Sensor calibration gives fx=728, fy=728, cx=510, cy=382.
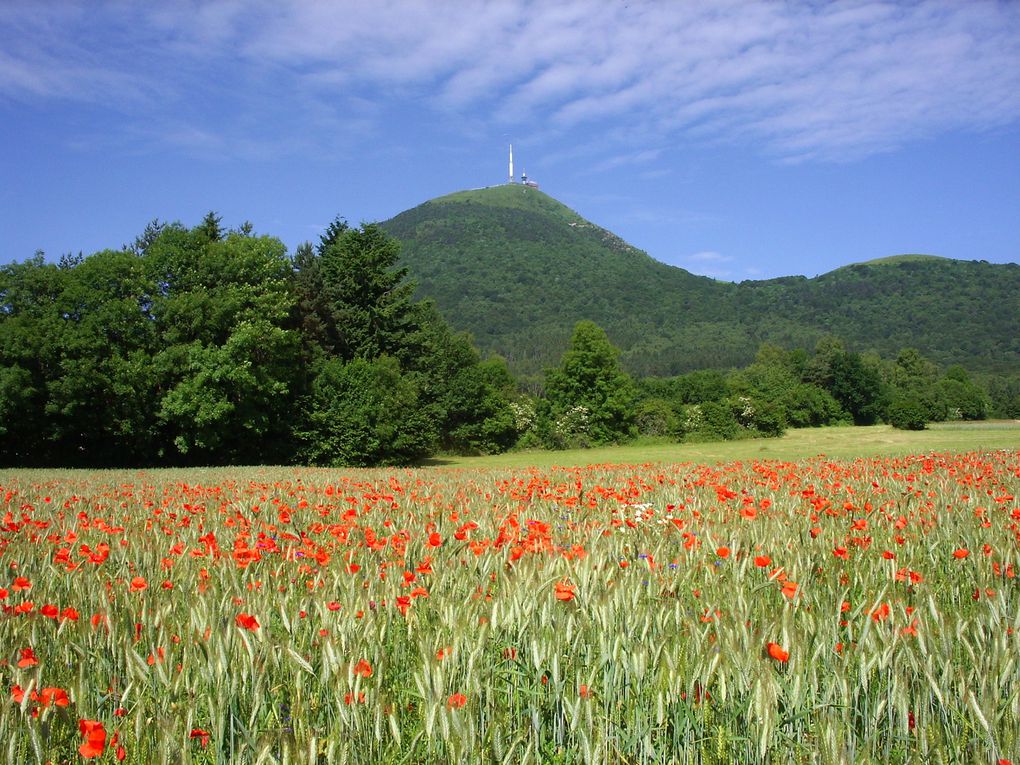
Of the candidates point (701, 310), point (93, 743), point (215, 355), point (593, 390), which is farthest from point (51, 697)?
point (701, 310)

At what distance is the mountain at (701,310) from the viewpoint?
136 metres

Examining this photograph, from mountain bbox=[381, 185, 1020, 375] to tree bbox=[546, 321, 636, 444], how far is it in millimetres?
56691

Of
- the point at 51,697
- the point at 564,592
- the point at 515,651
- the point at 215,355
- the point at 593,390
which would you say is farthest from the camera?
the point at 593,390

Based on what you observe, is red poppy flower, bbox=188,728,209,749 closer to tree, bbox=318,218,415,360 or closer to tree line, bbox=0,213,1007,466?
tree line, bbox=0,213,1007,466

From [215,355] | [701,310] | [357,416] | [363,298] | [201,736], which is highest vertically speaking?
[701,310]

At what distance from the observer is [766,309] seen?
185 metres

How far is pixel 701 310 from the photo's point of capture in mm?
178500

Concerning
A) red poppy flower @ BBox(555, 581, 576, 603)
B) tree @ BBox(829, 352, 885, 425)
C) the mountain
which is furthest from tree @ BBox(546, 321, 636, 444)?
the mountain

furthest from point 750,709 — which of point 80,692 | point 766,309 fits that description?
point 766,309

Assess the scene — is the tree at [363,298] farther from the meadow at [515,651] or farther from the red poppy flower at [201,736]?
the red poppy flower at [201,736]

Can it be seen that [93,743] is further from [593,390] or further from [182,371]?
[593,390]

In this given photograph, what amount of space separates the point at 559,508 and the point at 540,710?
4142 mm

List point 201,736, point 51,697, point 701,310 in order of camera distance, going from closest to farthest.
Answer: point 51,697 → point 201,736 → point 701,310

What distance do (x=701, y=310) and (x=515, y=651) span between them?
599 ft
